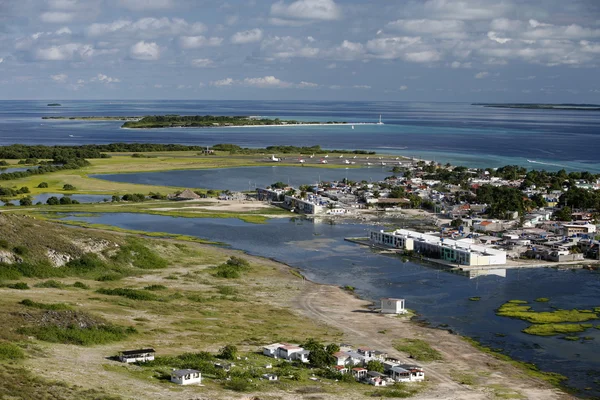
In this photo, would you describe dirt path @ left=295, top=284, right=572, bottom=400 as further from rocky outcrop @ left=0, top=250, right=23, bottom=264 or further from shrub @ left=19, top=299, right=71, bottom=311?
rocky outcrop @ left=0, top=250, right=23, bottom=264

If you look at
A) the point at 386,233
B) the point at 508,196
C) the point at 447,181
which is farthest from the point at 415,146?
the point at 386,233

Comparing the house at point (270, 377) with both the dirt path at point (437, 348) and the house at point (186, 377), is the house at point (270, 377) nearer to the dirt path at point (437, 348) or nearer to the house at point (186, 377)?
the house at point (186, 377)

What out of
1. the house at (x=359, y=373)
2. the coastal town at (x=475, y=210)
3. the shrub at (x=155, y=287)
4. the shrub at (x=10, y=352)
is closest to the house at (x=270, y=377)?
the house at (x=359, y=373)

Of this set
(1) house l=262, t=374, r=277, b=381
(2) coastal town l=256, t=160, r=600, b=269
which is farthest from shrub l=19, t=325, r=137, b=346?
(2) coastal town l=256, t=160, r=600, b=269

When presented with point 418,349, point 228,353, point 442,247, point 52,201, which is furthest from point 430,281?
point 52,201

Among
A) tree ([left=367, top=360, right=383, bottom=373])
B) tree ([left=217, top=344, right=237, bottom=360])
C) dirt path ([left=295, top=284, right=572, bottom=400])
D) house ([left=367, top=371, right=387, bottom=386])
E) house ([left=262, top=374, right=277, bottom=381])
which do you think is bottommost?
dirt path ([left=295, top=284, right=572, bottom=400])
